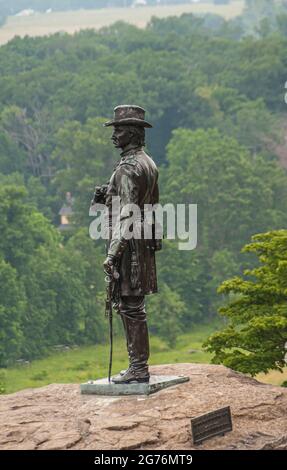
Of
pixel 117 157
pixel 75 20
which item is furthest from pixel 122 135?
pixel 75 20

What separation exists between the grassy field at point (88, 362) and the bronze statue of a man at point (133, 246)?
116 ft

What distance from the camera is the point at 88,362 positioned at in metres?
61.3

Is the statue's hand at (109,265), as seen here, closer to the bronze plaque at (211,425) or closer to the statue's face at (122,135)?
the statue's face at (122,135)

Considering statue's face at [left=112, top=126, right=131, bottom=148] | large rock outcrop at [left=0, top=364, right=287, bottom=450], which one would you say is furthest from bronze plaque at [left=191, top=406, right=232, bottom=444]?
statue's face at [left=112, top=126, right=131, bottom=148]

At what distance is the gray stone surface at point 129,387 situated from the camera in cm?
1606

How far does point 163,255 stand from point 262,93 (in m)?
35.8

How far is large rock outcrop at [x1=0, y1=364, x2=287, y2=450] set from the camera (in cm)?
1451

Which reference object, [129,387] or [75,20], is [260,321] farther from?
[75,20]

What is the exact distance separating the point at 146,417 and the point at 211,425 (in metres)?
0.86

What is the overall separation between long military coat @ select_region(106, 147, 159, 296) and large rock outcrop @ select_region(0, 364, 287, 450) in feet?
4.14

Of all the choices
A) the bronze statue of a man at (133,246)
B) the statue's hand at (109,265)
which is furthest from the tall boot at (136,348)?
the statue's hand at (109,265)

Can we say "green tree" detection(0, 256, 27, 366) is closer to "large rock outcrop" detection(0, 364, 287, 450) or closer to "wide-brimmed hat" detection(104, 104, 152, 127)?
"large rock outcrop" detection(0, 364, 287, 450)
